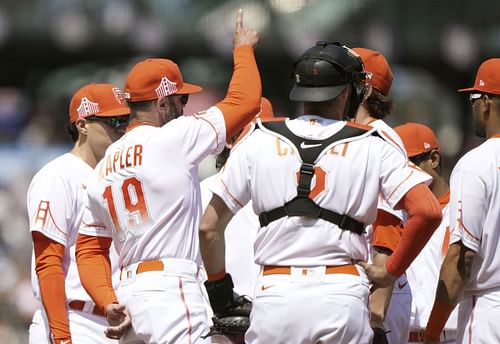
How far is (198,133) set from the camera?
→ 227 inches

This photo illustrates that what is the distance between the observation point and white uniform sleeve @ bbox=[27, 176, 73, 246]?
6.47 metres

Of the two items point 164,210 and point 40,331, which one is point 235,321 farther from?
point 40,331

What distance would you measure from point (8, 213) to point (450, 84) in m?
6.20

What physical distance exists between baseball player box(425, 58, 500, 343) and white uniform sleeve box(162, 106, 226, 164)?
4.10ft

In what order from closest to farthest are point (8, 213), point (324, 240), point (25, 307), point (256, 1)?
1. point (324, 240)
2. point (25, 307)
3. point (8, 213)
4. point (256, 1)

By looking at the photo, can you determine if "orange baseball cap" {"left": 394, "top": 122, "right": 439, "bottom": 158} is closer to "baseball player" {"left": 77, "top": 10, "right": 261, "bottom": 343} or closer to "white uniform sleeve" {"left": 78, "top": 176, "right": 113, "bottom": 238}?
"baseball player" {"left": 77, "top": 10, "right": 261, "bottom": 343}

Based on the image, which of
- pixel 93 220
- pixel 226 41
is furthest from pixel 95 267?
pixel 226 41

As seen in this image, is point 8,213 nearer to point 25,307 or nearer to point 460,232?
point 25,307

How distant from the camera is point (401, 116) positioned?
15.0 meters

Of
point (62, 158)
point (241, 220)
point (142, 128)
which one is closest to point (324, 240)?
point (142, 128)

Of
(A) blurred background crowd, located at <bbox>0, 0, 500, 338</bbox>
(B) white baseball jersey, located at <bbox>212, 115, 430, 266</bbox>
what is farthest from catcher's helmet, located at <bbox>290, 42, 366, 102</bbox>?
(A) blurred background crowd, located at <bbox>0, 0, 500, 338</bbox>

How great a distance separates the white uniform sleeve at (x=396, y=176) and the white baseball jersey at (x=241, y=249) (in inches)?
71.0

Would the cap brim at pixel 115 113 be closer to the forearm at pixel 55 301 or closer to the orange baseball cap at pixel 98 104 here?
the orange baseball cap at pixel 98 104

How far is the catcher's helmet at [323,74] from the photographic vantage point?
528cm
